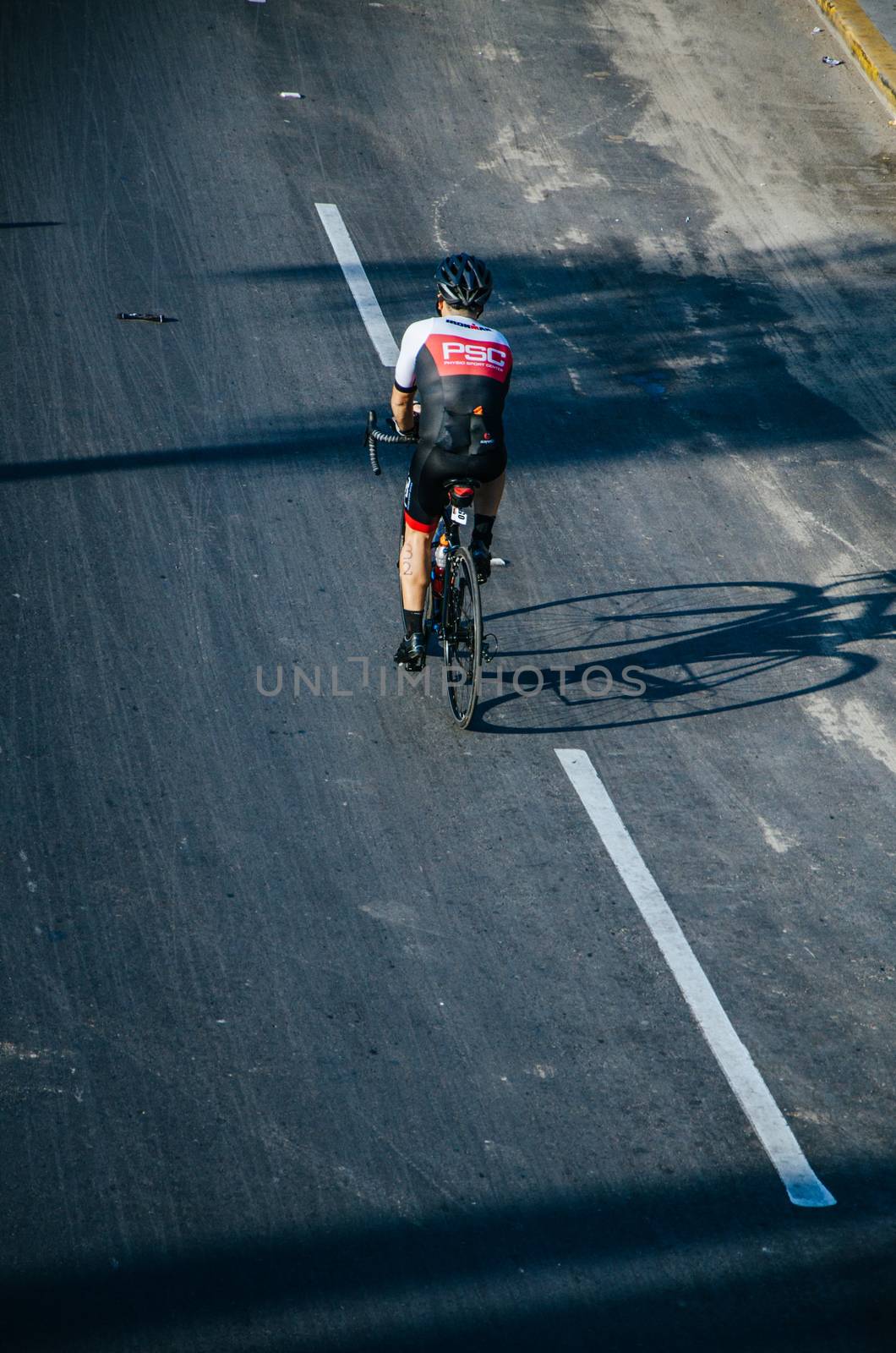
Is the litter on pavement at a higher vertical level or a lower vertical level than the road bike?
lower

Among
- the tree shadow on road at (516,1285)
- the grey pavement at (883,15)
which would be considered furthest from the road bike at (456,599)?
the grey pavement at (883,15)

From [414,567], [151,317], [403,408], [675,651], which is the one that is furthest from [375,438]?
[151,317]

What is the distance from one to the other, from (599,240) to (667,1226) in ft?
28.0

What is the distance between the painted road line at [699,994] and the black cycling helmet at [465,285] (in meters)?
2.27

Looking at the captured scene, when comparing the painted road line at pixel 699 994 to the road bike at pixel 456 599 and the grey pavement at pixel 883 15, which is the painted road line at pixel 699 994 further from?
the grey pavement at pixel 883 15

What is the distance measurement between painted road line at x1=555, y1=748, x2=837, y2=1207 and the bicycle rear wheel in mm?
579

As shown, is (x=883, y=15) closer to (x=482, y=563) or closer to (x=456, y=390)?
(x=456, y=390)

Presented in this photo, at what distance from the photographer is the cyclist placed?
6082 millimetres

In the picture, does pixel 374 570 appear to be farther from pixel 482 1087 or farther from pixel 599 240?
pixel 599 240

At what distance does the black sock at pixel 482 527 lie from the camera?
6.70m

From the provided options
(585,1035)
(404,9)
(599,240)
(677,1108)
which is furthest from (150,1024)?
(404,9)

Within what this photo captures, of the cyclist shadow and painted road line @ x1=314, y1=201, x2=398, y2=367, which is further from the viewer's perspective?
painted road line @ x1=314, y1=201, x2=398, y2=367

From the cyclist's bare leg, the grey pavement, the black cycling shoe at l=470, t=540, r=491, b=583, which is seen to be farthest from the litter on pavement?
the grey pavement

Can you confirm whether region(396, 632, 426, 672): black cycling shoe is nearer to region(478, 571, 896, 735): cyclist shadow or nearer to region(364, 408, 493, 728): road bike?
region(364, 408, 493, 728): road bike
